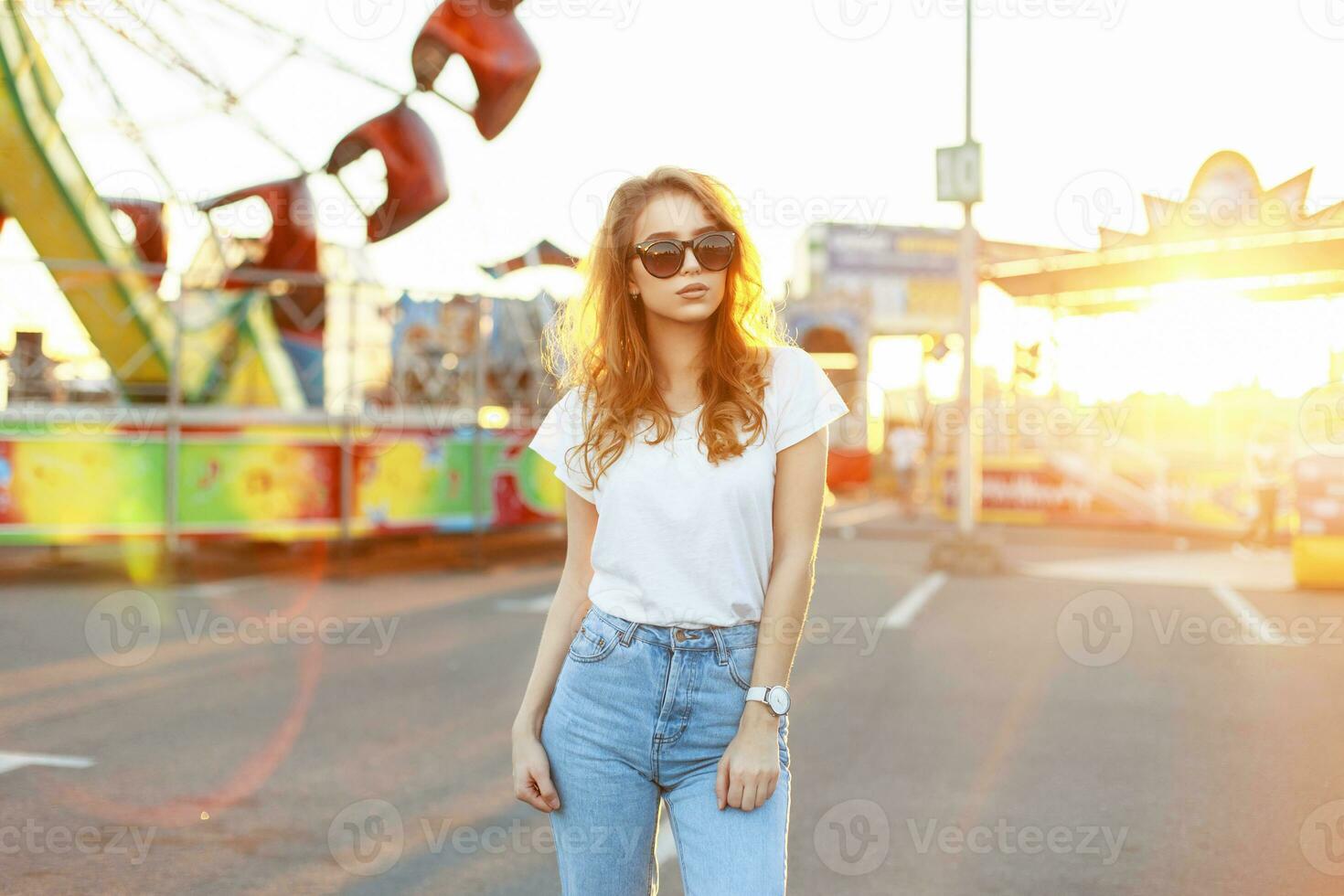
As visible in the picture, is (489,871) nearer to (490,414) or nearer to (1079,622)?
(1079,622)

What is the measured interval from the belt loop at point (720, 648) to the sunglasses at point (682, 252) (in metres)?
0.62

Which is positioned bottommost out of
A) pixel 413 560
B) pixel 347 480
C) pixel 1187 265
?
pixel 413 560

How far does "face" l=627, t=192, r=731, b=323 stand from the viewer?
209 centimetres

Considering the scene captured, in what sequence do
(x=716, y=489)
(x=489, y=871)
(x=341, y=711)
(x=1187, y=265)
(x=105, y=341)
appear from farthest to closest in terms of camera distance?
(x=1187, y=265), (x=105, y=341), (x=341, y=711), (x=489, y=871), (x=716, y=489)

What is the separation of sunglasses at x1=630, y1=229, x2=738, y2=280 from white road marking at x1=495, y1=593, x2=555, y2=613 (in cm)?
771

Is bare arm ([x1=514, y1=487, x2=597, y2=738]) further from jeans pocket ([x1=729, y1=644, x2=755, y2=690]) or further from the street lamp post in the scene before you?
the street lamp post

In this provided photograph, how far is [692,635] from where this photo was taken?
2.00m

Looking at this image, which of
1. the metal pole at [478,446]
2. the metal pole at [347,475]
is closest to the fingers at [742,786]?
the metal pole at [347,475]

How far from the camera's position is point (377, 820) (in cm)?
450

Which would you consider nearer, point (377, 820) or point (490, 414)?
point (377, 820)

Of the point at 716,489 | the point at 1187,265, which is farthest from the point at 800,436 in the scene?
the point at 1187,265

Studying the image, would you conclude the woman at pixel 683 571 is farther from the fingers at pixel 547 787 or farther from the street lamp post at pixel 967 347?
the street lamp post at pixel 967 347

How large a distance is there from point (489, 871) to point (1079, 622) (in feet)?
21.4

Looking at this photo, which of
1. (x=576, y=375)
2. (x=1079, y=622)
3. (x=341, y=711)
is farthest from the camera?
(x=1079, y=622)
